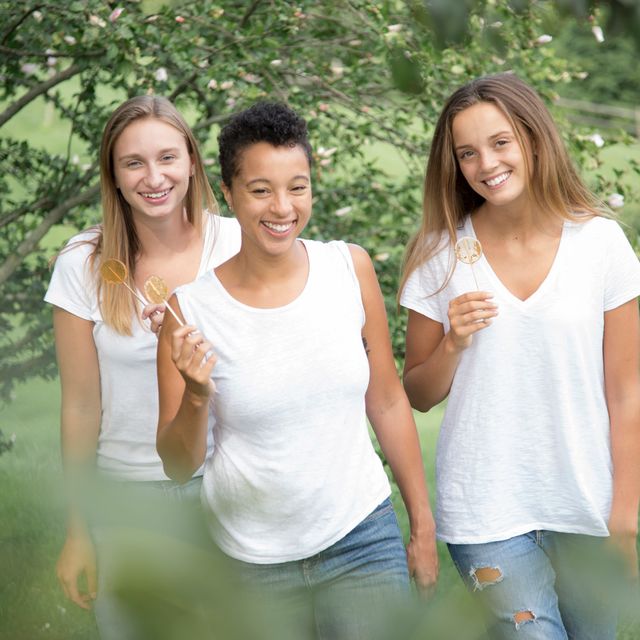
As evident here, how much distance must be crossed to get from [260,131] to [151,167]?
17.6 inches

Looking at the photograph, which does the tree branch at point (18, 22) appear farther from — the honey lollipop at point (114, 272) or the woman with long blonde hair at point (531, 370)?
the woman with long blonde hair at point (531, 370)

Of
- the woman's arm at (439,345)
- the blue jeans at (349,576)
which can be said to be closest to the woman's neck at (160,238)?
the woman's arm at (439,345)

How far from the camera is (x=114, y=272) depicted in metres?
2.24

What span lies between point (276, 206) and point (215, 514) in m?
1.32

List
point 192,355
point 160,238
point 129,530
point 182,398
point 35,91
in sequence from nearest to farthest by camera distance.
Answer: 1. point 129,530
2. point 192,355
3. point 182,398
4. point 160,238
5. point 35,91

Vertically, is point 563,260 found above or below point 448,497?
above

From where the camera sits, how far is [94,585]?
213cm

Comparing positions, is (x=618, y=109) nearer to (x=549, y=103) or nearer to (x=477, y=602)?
(x=549, y=103)

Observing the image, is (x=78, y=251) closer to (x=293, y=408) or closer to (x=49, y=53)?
(x=293, y=408)

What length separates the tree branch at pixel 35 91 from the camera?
4.07 meters

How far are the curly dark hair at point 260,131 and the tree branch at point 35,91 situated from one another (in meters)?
2.16

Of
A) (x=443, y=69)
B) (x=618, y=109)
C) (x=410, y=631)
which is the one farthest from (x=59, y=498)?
(x=618, y=109)

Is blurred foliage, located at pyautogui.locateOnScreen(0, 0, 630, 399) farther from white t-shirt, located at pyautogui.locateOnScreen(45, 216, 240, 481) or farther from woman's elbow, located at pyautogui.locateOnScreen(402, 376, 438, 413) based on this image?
woman's elbow, located at pyautogui.locateOnScreen(402, 376, 438, 413)

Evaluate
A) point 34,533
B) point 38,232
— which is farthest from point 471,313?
point 38,232
